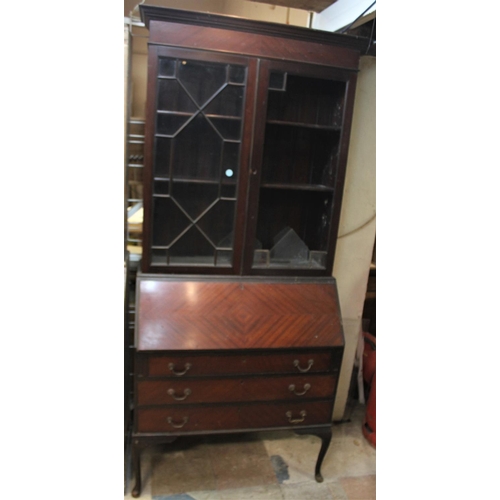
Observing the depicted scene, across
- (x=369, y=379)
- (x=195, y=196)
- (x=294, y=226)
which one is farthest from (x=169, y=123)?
(x=369, y=379)

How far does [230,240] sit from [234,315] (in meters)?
0.31

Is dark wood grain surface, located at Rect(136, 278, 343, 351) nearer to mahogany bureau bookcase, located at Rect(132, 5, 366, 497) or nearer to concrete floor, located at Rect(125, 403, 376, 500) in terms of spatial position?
mahogany bureau bookcase, located at Rect(132, 5, 366, 497)

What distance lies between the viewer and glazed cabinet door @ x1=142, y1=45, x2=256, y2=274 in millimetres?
1522

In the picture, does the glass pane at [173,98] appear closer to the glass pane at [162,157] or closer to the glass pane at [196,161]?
the glass pane at [196,161]

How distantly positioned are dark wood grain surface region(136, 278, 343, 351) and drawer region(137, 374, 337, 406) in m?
0.15

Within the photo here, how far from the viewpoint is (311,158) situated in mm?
1889

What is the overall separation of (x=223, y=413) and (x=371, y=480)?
0.78 meters

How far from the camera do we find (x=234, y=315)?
161cm

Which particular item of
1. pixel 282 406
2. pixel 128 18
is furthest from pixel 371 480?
pixel 128 18

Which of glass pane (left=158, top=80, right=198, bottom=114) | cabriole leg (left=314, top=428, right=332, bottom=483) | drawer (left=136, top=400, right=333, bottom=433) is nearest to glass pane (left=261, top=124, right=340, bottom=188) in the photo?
glass pane (left=158, top=80, right=198, bottom=114)

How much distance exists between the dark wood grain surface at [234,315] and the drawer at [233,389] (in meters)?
0.15
